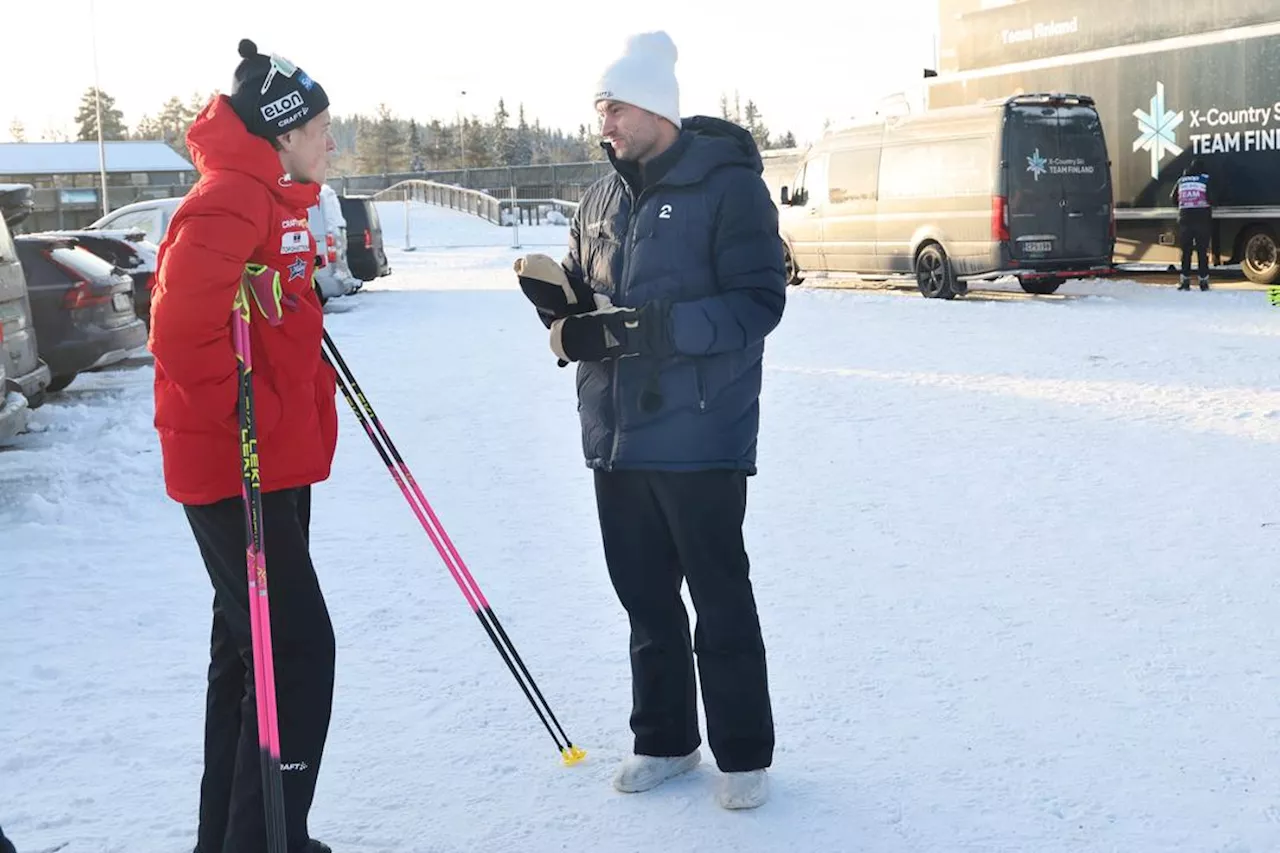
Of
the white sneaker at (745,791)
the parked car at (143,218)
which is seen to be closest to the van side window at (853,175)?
the parked car at (143,218)

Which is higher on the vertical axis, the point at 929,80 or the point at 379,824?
the point at 929,80

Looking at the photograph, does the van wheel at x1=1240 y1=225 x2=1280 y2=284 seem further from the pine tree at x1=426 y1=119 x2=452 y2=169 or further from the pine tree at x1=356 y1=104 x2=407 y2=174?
the pine tree at x1=356 y1=104 x2=407 y2=174

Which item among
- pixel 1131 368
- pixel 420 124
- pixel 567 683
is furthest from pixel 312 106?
pixel 420 124

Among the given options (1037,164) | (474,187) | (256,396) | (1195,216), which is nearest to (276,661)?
(256,396)

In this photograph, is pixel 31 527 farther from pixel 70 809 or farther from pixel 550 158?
pixel 550 158

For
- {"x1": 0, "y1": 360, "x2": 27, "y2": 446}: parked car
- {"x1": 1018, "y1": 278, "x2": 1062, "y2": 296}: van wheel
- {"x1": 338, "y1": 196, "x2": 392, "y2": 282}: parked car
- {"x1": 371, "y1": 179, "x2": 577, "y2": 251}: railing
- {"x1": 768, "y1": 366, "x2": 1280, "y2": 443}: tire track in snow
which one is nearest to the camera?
{"x1": 0, "y1": 360, "x2": 27, "y2": 446}: parked car

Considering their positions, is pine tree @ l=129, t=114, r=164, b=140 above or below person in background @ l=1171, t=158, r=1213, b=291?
above

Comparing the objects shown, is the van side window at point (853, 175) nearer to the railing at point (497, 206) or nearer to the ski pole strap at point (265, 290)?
the ski pole strap at point (265, 290)

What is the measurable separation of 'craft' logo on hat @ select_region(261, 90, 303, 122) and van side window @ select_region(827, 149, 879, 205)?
16.0m

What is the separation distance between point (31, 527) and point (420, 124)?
412ft

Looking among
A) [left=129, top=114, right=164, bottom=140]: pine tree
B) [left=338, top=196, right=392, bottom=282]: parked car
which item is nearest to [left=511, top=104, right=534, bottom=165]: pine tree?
[left=129, top=114, right=164, bottom=140]: pine tree

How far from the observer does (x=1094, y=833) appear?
3262 mm

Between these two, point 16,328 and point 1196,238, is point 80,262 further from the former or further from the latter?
point 1196,238

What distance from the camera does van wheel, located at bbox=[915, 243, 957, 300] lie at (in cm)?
1684
